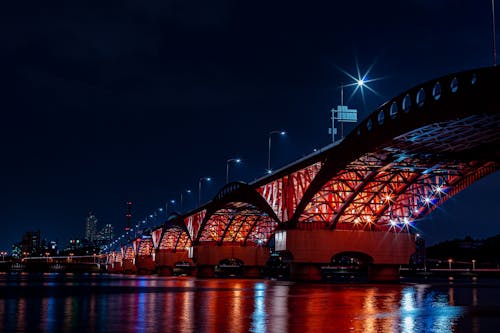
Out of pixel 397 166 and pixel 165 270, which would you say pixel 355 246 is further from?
pixel 165 270

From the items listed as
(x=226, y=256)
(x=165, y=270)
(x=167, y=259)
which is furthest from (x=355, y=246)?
(x=165, y=270)

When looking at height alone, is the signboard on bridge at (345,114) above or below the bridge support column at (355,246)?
above

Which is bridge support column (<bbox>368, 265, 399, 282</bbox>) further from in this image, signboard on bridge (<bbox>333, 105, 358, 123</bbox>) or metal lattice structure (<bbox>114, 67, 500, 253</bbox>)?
signboard on bridge (<bbox>333, 105, 358, 123</bbox>)

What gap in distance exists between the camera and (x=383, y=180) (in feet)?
204

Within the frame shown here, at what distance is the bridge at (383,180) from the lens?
129 ft

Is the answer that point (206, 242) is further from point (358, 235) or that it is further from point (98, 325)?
point (98, 325)

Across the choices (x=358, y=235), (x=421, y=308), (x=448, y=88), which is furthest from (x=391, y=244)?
(x=421, y=308)

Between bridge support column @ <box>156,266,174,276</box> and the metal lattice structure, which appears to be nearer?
the metal lattice structure

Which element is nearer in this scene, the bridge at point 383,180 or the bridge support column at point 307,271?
the bridge at point 383,180

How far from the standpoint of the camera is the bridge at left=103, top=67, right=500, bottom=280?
3944 centimetres

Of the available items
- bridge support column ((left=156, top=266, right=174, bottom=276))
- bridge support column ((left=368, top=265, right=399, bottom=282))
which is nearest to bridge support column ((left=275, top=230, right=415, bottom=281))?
bridge support column ((left=368, top=265, right=399, bottom=282))

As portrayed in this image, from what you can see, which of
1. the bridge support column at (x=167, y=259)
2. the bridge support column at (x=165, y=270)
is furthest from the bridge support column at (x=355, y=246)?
the bridge support column at (x=165, y=270)

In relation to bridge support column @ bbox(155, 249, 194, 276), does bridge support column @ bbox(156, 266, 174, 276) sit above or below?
below

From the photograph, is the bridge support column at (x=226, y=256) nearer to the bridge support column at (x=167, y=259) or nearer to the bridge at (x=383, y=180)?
the bridge at (x=383, y=180)
